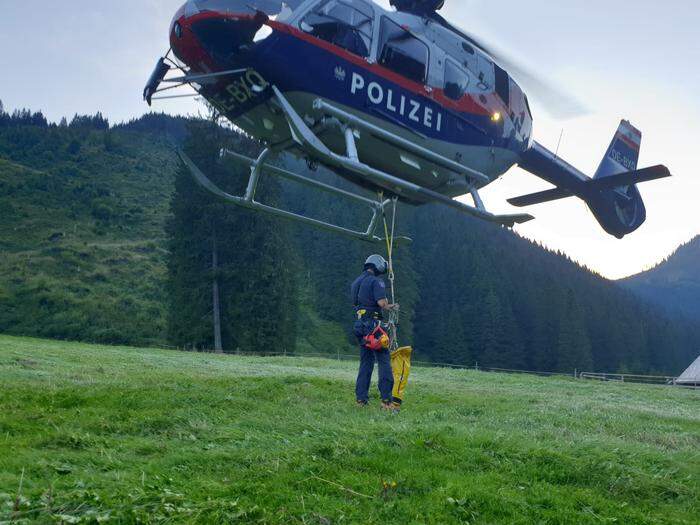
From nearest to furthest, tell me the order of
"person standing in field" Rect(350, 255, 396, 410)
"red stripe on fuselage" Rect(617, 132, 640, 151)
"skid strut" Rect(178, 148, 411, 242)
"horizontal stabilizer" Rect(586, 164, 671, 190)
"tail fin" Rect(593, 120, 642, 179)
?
1. "person standing in field" Rect(350, 255, 396, 410)
2. "skid strut" Rect(178, 148, 411, 242)
3. "horizontal stabilizer" Rect(586, 164, 671, 190)
4. "tail fin" Rect(593, 120, 642, 179)
5. "red stripe on fuselage" Rect(617, 132, 640, 151)

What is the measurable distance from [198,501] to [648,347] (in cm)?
9949

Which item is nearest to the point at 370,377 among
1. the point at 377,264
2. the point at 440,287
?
the point at 377,264

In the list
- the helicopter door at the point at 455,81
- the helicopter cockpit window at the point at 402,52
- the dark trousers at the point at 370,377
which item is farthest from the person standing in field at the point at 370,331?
the helicopter door at the point at 455,81

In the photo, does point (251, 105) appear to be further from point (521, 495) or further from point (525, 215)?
point (521, 495)

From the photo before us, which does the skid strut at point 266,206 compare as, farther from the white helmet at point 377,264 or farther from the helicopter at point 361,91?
the white helmet at point 377,264

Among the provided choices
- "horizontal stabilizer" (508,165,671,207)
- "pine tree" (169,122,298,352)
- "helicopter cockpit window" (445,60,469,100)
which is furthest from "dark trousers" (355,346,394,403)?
"pine tree" (169,122,298,352)

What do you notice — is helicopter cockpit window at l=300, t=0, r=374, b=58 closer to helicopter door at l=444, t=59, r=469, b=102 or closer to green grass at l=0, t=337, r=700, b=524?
helicopter door at l=444, t=59, r=469, b=102

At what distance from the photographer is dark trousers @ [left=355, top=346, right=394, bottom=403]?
30.1 ft

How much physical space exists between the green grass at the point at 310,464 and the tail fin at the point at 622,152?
10172 millimetres

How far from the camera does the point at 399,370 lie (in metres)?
9.23

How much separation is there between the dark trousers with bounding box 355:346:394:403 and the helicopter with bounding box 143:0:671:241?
9.35ft

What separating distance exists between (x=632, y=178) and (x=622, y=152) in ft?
17.5

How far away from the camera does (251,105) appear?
36.0 feet

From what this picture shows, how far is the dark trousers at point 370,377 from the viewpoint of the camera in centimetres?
917
